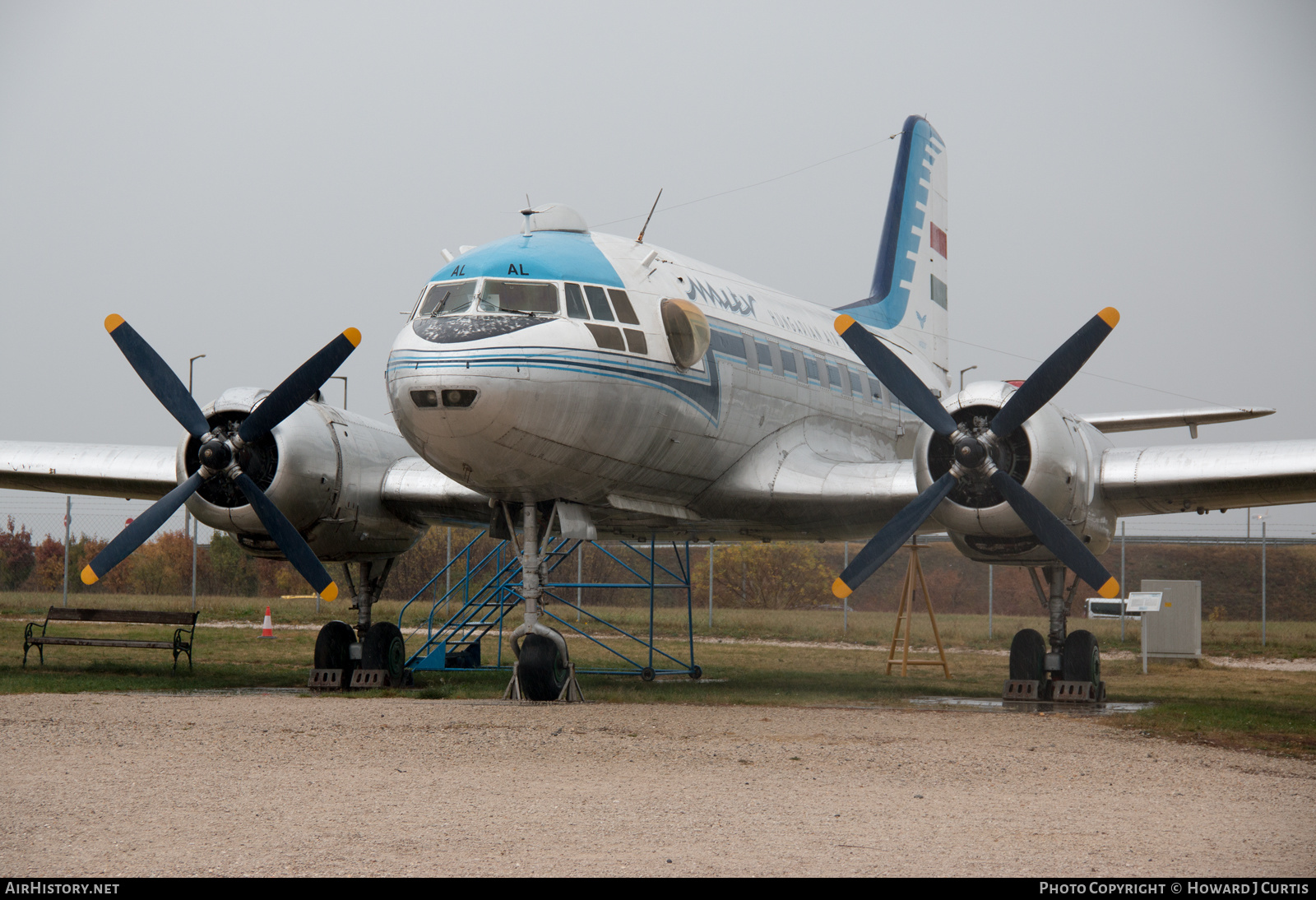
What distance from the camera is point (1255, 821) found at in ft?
22.2

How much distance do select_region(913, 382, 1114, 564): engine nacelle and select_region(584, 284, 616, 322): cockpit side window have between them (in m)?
3.70

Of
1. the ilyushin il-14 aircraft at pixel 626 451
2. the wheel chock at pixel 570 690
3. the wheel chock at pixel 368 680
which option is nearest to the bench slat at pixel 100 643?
the ilyushin il-14 aircraft at pixel 626 451

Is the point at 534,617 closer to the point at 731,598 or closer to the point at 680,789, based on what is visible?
the point at 680,789

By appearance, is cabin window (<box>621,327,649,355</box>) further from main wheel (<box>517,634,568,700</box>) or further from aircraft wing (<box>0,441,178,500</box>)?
aircraft wing (<box>0,441,178,500</box>)

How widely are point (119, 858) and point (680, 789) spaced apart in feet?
11.2

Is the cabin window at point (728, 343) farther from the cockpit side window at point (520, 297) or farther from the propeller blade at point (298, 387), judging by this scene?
the propeller blade at point (298, 387)

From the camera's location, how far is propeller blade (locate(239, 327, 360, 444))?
14477 mm

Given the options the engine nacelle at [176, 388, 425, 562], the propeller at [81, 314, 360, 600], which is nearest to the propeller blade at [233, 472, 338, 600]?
the propeller at [81, 314, 360, 600]

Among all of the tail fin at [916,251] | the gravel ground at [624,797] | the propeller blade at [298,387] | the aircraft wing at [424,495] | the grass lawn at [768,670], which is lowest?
the grass lawn at [768,670]

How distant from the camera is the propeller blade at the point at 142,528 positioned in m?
14.4

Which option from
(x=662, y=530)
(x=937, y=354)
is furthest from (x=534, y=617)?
(x=937, y=354)

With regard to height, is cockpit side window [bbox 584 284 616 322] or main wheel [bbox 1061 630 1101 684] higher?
cockpit side window [bbox 584 284 616 322]

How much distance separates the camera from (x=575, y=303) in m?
12.8

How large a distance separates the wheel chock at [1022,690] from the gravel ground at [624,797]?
3074mm
